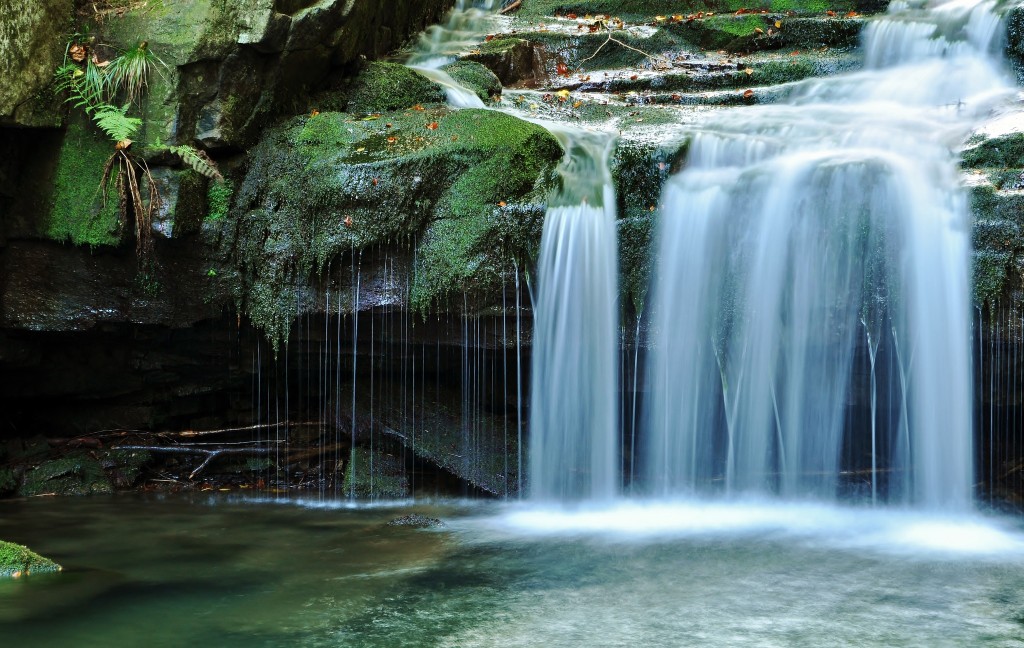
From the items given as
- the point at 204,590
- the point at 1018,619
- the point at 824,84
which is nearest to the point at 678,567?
the point at 1018,619

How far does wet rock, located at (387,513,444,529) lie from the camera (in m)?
6.51

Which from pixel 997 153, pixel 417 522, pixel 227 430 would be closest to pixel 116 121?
pixel 227 430

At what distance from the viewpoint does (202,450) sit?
8648 mm

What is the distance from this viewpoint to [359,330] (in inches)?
298

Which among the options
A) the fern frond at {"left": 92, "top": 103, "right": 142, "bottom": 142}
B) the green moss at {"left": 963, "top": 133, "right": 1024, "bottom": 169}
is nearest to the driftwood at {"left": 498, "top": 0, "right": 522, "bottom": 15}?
the fern frond at {"left": 92, "top": 103, "right": 142, "bottom": 142}

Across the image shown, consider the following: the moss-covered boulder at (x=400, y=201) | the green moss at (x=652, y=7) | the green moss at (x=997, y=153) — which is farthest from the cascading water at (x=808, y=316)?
the green moss at (x=652, y=7)

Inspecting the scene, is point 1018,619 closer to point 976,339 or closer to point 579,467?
point 976,339

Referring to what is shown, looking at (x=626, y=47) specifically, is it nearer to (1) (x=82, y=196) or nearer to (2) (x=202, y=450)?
(1) (x=82, y=196)

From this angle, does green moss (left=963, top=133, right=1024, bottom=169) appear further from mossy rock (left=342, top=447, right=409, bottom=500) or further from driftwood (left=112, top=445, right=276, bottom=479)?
driftwood (left=112, top=445, right=276, bottom=479)

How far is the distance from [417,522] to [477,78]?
488 centimetres

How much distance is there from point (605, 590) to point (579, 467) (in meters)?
2.46

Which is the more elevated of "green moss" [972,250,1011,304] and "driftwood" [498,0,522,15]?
"driftwood" [498,0,522,15]

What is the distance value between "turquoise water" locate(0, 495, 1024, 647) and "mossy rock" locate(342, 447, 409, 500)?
112cm

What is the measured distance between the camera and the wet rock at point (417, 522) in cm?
651
